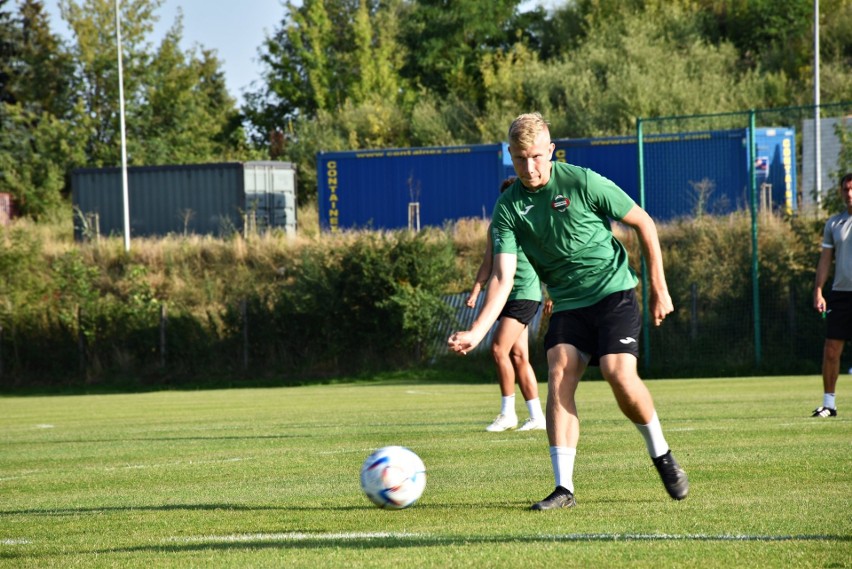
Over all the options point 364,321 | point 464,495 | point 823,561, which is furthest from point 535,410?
point 364,321

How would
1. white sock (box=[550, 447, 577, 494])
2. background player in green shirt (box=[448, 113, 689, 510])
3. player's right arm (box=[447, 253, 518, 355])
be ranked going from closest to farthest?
player's right arm (box=[447, 253, 518, 355]), background player in green shirt (box=[448, 113, 689, 510]), white sock (box=[550, 447, 577, 494])

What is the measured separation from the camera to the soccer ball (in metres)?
6.58

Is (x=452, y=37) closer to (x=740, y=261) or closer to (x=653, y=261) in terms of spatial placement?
(x=740, y=261)

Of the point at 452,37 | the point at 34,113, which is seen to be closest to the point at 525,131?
the point at 452,37

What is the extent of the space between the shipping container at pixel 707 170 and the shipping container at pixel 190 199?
10.1m

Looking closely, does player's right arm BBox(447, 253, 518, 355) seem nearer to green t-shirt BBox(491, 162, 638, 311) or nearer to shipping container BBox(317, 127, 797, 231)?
green t-shirt BBox(491, 162, 638, 311)

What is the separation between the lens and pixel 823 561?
488 centimetres

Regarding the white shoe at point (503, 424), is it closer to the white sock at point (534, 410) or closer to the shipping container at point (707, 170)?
the white sock at point (534, 410)

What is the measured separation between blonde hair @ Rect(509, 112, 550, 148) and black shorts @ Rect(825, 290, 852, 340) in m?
6.52

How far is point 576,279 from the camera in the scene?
6684 millimetres

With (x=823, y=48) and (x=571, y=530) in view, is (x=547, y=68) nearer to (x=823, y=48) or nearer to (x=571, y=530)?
(x=823, y=48)

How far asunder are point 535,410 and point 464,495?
4242 mm

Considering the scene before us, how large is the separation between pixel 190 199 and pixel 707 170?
17.1 m

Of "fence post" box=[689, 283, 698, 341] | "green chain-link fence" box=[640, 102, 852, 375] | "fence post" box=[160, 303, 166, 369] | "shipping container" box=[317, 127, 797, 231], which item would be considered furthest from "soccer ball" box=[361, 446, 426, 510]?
"fence post" box=[160, 303, 166, 369]
